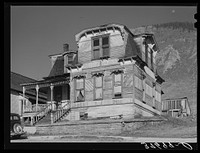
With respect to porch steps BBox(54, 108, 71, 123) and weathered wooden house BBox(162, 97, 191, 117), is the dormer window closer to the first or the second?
porch steps BBox(54, 108, 71, 123)

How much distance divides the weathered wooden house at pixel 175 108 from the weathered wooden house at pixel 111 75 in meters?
2.36

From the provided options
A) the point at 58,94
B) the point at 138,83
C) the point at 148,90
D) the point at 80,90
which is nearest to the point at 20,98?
the point at 80,90

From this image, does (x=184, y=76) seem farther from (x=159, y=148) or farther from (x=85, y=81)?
(x=159, y=148)

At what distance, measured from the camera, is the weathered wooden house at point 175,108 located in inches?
1128

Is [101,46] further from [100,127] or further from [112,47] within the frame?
[100,127]

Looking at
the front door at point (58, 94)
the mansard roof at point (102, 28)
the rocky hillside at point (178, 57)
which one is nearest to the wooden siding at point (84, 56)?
the mansard roof at point (102, 28)

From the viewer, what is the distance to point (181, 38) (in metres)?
22.4

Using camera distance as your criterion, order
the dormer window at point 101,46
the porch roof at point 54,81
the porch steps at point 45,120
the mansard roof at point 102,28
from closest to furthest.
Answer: the mansard roof at point 102,28, the porch steps at point 45,120, the dormer window at point 101,46, the porch roof at point 54,81

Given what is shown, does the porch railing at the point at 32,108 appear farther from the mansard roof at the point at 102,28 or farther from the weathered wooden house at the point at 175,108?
the weathered wooden house at the point at 175,108

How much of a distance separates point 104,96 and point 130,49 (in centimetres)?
360

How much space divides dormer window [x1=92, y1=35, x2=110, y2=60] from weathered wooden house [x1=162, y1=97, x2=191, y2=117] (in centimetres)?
675

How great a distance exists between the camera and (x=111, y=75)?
82.7 ft

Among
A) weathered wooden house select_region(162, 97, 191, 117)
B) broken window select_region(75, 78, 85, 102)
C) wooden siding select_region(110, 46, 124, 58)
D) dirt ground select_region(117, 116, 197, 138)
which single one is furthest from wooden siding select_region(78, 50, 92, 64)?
weathered wooden house select_region(162, 97, 191, 117)
